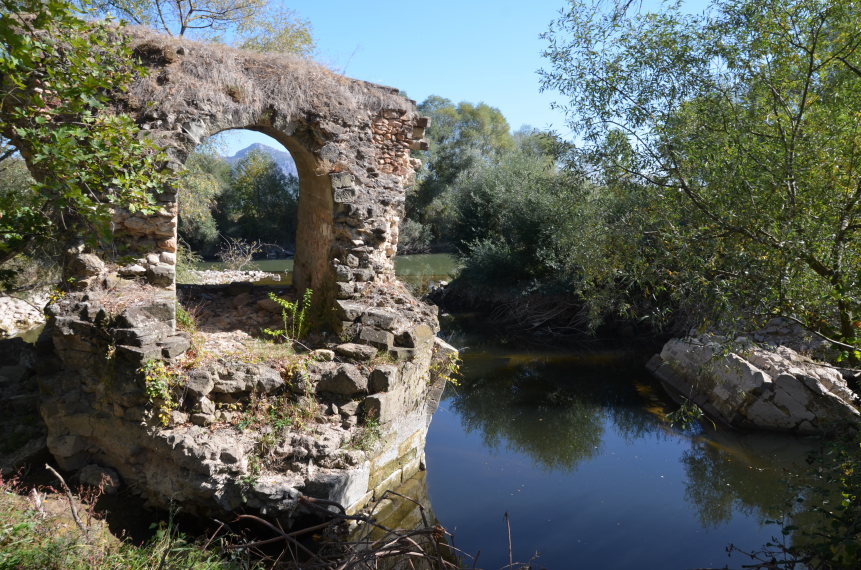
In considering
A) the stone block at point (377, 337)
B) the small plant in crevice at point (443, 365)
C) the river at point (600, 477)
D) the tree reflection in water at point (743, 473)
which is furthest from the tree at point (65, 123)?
the tree reflection in water at point (743, 473)

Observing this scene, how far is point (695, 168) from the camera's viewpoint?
5727 millimetres

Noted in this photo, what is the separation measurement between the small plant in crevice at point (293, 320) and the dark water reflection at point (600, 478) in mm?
2745

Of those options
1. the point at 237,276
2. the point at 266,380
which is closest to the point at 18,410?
the point at 266,380

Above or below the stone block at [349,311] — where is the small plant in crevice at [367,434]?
below

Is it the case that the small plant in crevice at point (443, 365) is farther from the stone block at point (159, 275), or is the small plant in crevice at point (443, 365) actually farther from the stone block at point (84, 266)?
the stone block at point (84, 266)

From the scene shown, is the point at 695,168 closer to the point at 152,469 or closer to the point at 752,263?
the point at 752,263

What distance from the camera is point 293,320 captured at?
7.71 m

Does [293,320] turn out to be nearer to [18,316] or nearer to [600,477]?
[600,477]

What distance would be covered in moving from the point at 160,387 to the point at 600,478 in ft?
20.3

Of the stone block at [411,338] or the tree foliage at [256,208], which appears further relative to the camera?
the tree foliage at [256,208]

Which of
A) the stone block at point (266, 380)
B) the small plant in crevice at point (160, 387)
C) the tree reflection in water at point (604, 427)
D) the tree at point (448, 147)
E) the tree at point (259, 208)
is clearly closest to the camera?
the small plant in crevice at point (160, 387)

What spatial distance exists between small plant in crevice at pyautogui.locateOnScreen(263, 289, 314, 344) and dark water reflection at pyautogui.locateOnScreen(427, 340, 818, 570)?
2.74 m

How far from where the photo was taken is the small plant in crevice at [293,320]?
7.72 meters

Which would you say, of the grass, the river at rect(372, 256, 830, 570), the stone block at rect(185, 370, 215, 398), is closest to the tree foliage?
the river at rect(372, 256, 830, 570)
